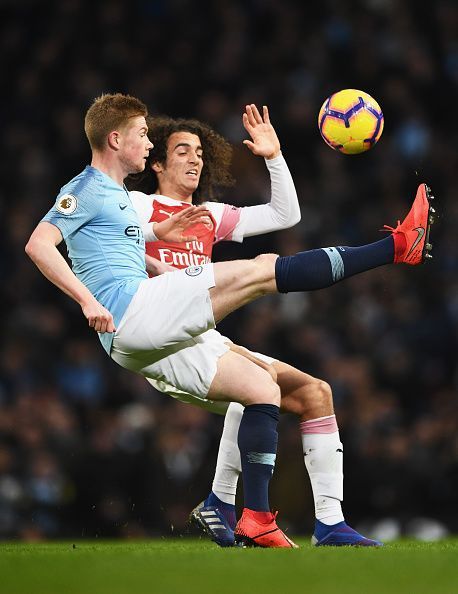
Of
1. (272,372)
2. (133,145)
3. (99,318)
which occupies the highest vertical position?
(133,145)

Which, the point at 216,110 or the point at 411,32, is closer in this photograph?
the point at 216,110

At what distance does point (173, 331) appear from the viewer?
5.02 metres

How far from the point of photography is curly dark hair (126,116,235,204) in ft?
20.3

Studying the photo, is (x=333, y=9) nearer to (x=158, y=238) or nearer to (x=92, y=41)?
(x=92, y=41)

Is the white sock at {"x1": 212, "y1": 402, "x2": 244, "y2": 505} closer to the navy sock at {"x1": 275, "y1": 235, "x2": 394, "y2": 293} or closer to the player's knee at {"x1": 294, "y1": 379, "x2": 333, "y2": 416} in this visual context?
the player's knee at {"x1": 294, "y1": 379, "x2": 333, "y2": 416}

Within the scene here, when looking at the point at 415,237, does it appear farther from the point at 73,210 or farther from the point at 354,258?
the point at 73,210

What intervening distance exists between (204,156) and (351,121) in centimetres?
91

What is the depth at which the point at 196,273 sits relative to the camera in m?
5.03

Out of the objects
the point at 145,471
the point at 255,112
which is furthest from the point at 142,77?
the point at 255,112

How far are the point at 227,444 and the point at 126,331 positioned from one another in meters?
0.98

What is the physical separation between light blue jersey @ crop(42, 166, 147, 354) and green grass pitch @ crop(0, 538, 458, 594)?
114 centimetres

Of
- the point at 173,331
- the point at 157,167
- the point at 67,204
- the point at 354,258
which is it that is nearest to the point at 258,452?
the point at 173,331

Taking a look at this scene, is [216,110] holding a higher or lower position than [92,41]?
lower

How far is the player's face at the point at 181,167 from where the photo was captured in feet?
19.8
